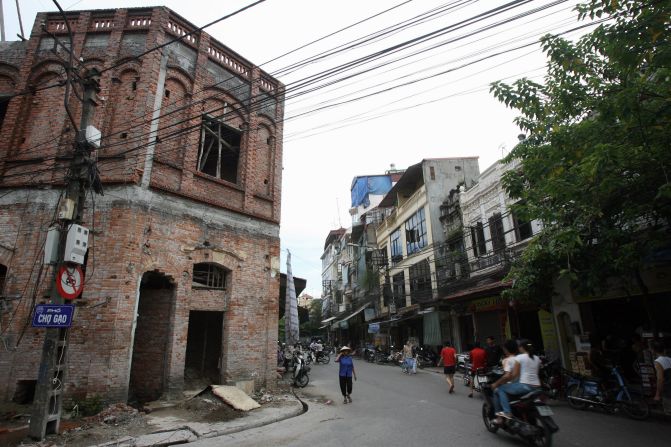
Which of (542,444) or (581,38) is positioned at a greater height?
(581,38)

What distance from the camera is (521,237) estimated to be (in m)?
16.7

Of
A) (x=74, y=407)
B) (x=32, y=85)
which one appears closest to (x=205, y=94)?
(x=32, y=85)

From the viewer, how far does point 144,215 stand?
1002 centimetres

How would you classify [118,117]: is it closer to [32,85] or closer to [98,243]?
[32,85]

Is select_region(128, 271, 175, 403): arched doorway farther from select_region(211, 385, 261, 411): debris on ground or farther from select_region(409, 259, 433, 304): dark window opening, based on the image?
select_region(409, 259, 433, 304): dark window opening

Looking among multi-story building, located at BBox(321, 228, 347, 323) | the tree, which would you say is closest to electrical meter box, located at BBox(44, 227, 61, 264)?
the tree

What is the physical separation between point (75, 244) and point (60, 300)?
1.10m

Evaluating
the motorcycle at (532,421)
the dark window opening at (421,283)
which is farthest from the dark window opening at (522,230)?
the motorcycle at (532,421)

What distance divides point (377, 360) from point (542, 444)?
21.5 meters

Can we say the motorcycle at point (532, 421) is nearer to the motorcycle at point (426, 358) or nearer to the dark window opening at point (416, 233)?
the motorcycle at point (426, 358)

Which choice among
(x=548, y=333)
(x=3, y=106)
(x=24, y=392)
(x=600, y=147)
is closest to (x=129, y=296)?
(x=24, y=392)

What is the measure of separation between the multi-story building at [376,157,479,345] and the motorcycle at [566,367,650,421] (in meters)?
12.0

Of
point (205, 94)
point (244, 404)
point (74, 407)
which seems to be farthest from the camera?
point (205, 94)

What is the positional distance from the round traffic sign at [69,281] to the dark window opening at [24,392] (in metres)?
3.38
